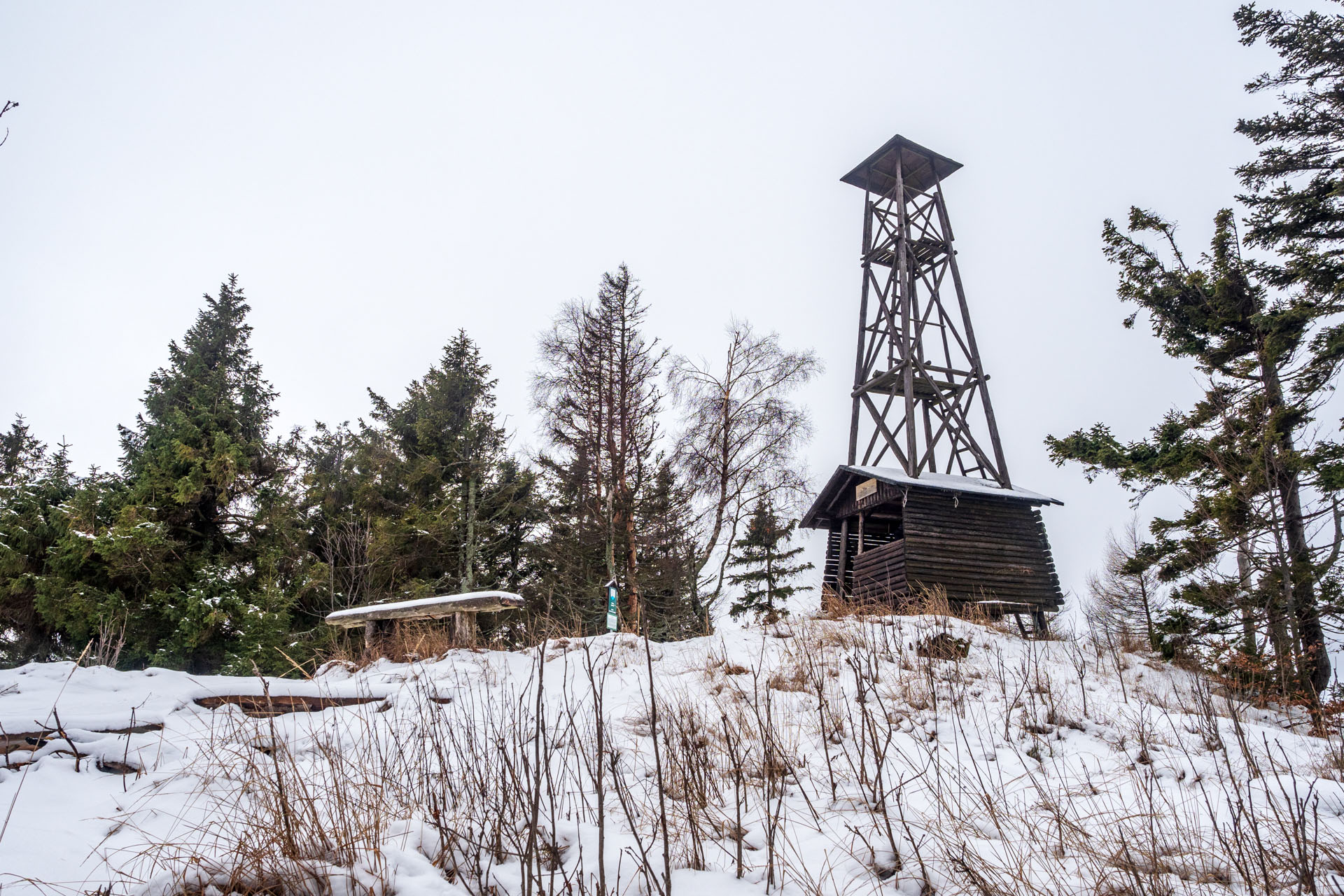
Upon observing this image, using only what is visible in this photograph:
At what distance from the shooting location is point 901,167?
16.0 m

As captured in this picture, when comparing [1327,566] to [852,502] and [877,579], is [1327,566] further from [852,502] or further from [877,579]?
[852,502]

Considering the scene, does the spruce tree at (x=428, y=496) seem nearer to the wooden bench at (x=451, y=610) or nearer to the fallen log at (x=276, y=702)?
the wooden bench at (x=451, y=610)

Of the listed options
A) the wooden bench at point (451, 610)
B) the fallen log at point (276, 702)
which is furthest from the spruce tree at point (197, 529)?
the fallen log at point (276, 702)

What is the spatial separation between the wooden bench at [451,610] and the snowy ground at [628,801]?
3.07m

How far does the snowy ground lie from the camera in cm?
246

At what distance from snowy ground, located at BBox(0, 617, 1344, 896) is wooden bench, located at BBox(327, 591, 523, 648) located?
10.1ft

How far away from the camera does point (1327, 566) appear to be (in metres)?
8.65

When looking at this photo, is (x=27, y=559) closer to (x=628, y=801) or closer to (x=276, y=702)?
(x=276, y=702)

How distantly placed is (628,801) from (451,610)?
6109mm

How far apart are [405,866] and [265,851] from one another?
49 cm

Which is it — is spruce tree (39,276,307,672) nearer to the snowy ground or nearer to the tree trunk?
the snowy ground

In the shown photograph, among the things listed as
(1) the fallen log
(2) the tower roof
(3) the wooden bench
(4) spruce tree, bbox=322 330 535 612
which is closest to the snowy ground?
(1) the fallen log

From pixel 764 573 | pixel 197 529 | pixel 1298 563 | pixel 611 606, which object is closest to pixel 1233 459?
pixel 1298 563

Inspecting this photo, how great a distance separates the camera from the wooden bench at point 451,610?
8820 millimetres
